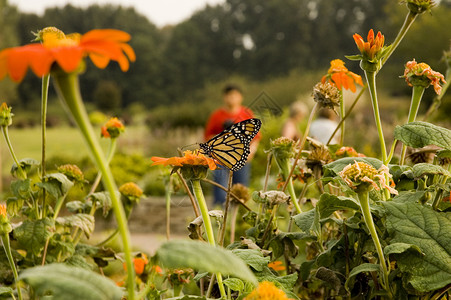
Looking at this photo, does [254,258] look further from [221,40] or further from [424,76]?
[221,40]

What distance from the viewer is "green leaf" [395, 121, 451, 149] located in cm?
72

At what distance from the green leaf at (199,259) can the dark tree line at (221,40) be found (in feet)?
72.9

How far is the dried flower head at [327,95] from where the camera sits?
0.92 meters

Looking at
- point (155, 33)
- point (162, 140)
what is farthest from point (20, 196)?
point (155, 33)

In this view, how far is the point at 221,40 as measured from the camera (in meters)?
25.3

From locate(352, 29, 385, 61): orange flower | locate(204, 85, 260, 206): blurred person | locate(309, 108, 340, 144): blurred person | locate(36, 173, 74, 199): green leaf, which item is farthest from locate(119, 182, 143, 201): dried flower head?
locate(309, 108, 340, 144): blurred person

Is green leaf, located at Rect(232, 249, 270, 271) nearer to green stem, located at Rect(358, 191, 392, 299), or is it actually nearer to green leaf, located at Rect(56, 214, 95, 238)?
green stem, located at Rect(358, 191, 392, 299)

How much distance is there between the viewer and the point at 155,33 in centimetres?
2669

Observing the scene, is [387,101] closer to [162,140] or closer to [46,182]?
[162,140]

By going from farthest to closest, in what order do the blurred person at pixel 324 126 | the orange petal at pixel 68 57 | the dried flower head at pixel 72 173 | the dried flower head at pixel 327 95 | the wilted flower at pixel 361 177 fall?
the blurred person at pixel 324 126, the dried flower head at pixel 72 173, the dried flower head at pixel 327 95, the wilted flower at pixel 361 177, the orange petal at pixel 68 57

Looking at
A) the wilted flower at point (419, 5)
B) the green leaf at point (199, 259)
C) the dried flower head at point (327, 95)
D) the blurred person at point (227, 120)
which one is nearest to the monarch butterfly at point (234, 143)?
the dried flower head at point (327, 95)

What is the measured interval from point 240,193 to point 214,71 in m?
23.6

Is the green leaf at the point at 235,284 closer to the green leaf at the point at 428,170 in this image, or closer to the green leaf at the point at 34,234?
the green leaf at the point at 428,170

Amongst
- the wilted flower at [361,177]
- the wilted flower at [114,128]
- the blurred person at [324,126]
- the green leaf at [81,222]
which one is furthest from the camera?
the blurred person at [324,126]
